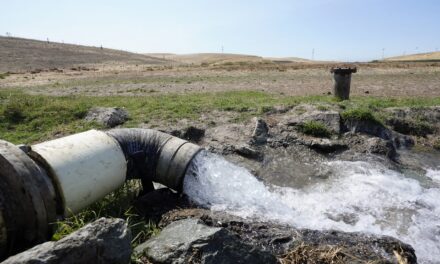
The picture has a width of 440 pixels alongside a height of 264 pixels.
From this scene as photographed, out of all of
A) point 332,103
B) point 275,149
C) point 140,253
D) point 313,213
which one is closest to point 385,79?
point 332,103

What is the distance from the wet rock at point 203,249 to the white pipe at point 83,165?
1.35 m


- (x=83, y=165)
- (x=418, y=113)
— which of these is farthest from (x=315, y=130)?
(x=83, y=165)

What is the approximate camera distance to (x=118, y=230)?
4293 millimetres

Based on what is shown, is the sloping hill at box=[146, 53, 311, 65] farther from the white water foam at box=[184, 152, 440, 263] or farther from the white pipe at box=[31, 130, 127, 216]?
the white pipe at box=[31, 130, 127, 216]

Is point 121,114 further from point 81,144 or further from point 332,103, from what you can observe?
point 332,103

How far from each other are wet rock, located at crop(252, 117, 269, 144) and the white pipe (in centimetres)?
406

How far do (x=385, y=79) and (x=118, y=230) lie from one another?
19509 mm

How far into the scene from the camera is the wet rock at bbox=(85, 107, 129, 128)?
10.8m

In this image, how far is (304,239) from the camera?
18.7ft

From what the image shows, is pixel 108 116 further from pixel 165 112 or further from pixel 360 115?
pixel 360 115

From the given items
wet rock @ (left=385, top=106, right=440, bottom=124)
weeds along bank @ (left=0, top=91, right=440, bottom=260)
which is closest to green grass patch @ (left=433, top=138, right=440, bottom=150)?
weeds along bank @ (left=0, top=91, right=440, bottom=260)

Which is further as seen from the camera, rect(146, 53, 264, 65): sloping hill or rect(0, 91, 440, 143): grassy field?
rect(146, 53, 264, 65): sloping hill

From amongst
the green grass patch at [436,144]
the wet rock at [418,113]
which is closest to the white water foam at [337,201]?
the green grass patch at [436,144]

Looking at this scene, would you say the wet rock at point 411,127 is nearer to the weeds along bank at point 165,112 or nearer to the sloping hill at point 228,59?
the weeds along bank at point 165,112
